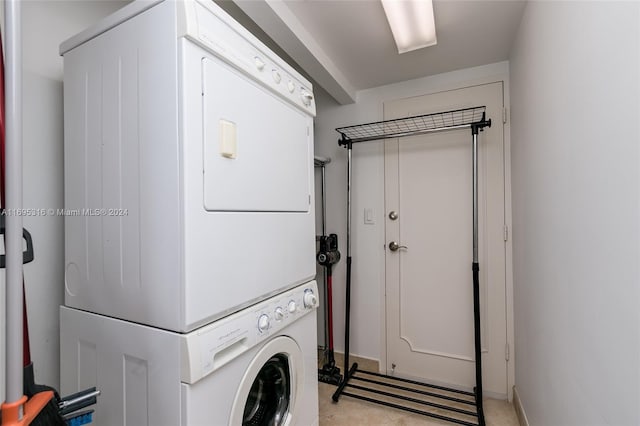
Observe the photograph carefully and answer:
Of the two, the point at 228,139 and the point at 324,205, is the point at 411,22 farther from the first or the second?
the point at 324,205

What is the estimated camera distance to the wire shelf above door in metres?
2.20

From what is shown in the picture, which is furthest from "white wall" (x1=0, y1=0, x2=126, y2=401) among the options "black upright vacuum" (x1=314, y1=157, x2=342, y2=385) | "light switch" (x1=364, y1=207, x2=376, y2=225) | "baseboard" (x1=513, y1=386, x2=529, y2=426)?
"baseboard" (x1=513, y1=386, x2=529, y2=426)

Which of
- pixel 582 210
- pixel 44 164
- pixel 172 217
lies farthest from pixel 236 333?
pixel 582 210

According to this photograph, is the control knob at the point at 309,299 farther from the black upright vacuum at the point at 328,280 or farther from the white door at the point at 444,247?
the white door at the point at 444,247

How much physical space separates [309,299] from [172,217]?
0.81 meters

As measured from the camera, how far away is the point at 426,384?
2119mm

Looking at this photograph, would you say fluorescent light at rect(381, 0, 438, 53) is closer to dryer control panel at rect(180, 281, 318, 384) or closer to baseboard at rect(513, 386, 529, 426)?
dryer control panel at rect(180, 281, 318, 384)

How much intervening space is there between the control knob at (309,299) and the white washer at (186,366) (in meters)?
0.07

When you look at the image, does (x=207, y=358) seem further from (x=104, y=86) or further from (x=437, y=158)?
(x=437, y=158)

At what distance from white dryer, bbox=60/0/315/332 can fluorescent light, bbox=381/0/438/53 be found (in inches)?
27.5

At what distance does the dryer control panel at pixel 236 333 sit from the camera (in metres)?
0.87

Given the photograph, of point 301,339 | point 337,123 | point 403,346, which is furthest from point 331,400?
point 337,123

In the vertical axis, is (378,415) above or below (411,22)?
below

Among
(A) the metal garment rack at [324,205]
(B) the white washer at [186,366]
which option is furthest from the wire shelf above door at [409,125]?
(B) the white washer at [186,366]
